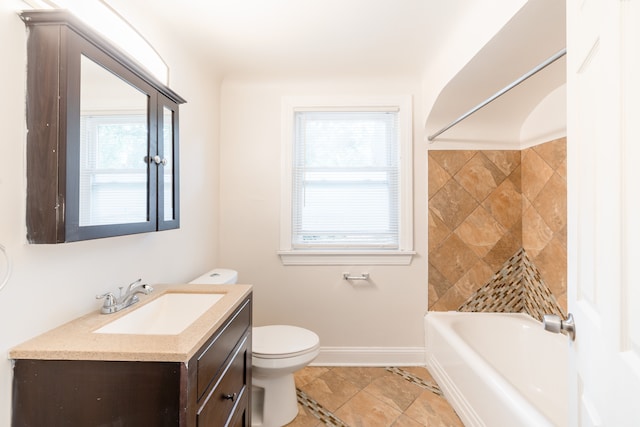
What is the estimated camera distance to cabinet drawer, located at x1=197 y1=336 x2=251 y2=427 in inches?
37.7

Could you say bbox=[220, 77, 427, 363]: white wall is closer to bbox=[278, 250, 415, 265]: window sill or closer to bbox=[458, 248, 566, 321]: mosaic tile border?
bbox=[278, 250, 415, 265]: window sill

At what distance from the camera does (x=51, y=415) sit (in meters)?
0.82

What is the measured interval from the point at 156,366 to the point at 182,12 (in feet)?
5.55

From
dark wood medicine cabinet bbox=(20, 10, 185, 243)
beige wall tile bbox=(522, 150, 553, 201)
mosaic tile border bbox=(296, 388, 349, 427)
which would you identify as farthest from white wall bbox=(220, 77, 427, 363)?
dark wood medicine cabinet bbox=(20, 10, 185, 243)

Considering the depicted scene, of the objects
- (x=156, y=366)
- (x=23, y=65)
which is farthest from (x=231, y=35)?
(x=156, y=366)

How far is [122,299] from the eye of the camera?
1219 mm

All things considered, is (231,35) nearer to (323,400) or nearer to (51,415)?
(51,415)

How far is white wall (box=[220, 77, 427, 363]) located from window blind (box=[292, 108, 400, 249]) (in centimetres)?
17

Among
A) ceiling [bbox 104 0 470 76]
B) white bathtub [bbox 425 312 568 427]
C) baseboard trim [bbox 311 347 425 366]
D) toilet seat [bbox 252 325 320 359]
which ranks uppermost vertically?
ceiling [bbox 104 0 470 76]

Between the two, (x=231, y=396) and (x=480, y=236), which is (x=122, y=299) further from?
(x=480, y=236)

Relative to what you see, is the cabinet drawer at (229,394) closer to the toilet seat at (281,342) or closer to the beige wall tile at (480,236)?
the toilet seat at (281,342)

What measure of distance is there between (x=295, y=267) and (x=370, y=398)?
1.03 m

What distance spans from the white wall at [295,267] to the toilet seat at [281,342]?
18.4 inches

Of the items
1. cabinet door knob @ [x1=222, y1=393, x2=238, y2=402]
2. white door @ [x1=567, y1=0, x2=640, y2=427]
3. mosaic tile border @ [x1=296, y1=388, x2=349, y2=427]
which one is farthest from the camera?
mosaic tile border @ [x1=296, y1=388, x2=349, y2=427]
